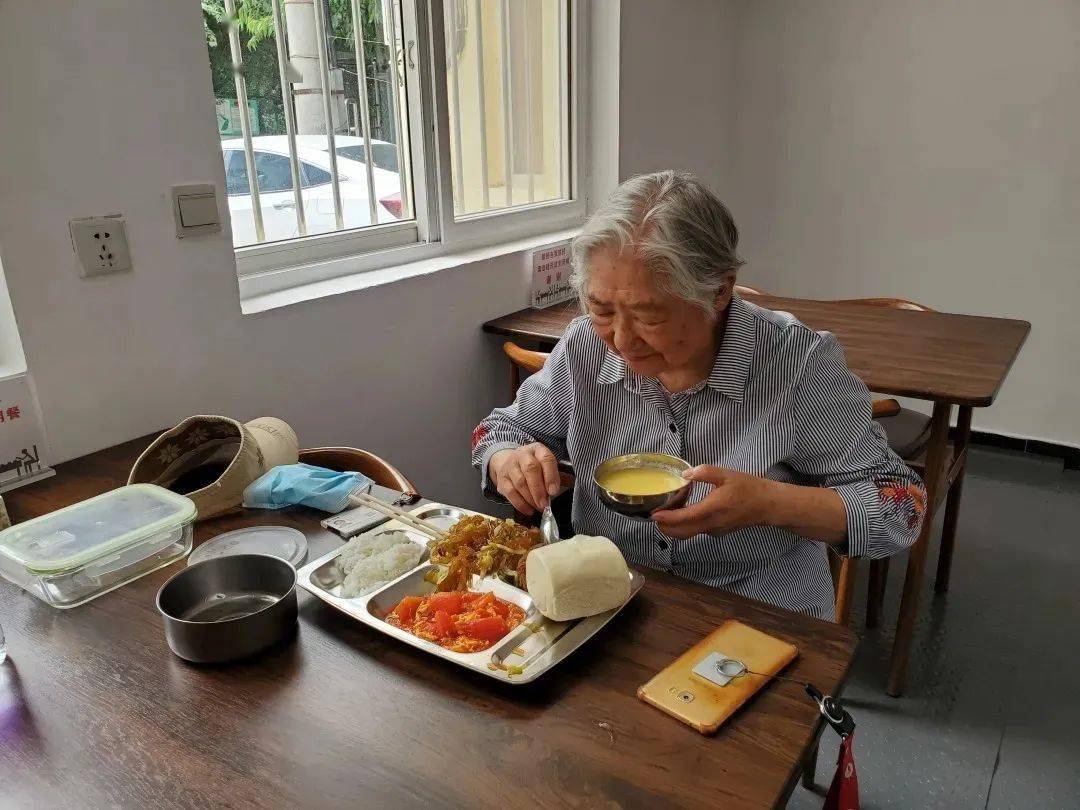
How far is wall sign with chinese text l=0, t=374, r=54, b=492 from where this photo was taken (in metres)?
1.38

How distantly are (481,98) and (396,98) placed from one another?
0.39m

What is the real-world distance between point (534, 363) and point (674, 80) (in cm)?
173

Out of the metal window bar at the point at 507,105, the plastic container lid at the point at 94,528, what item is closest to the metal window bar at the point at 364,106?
the metal window bar at the point at 507,105

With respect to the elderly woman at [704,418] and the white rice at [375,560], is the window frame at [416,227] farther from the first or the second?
the white rice at [375,560]

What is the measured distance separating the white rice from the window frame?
97 centimetres

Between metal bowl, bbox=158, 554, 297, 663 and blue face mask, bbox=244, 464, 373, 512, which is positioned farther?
blue face mask, bbox=244, 464, 373, 512

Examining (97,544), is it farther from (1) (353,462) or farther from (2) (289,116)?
(2) (289,116)

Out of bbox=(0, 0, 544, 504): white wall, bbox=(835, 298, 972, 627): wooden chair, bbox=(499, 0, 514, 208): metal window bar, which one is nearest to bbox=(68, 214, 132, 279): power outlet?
bbox=(0, 0, 544, 504): white wall

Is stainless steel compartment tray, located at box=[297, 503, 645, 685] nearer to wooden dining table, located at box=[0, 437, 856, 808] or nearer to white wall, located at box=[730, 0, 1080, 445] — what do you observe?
wooden dining table, located at box=[0, 437, 856, 808]

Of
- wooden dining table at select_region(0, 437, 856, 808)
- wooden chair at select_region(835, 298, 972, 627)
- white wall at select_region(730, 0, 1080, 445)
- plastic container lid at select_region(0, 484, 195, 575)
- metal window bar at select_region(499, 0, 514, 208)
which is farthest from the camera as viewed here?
white wall at select_region(730, 0, 1080, 445)

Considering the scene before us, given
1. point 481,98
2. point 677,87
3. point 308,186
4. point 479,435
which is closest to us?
point 479,435

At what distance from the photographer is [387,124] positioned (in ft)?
7.43

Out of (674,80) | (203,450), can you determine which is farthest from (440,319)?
(674,80)

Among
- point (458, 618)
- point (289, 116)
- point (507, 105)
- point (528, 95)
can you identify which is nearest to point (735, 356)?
point (458, 618)
